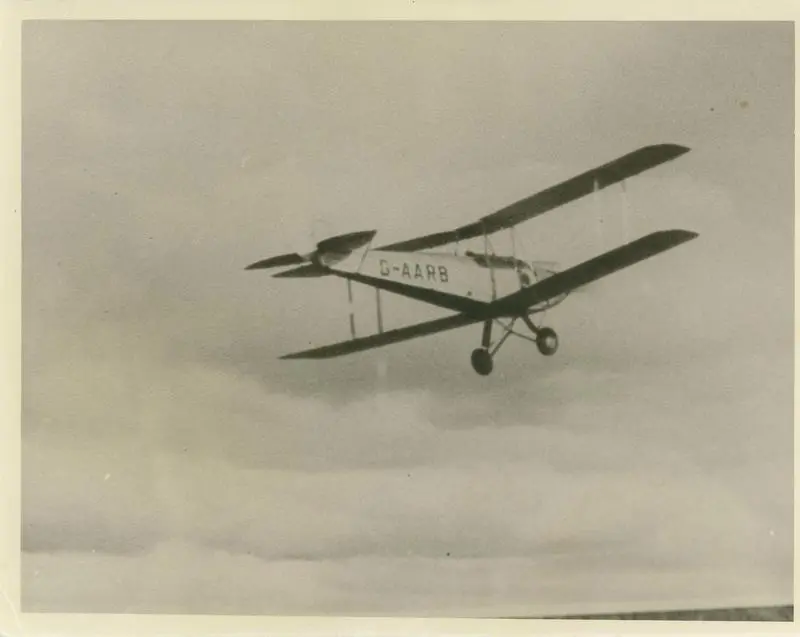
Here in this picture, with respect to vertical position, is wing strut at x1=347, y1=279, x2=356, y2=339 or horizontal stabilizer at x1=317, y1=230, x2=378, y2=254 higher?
horizontal stabilizer at x1=317, y1=230, x2=378, y2=254

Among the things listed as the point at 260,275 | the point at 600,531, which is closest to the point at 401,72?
the point at 260,275

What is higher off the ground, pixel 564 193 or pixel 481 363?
pixel 564 193

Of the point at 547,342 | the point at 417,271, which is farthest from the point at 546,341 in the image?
the point at 417,271

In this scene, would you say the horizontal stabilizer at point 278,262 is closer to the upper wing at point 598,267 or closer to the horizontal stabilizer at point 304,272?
the horizontal stabilizer at point 304,272

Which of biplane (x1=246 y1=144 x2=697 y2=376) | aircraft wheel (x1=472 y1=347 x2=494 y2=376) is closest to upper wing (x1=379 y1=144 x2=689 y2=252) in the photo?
biplane (x1=246 y1=144 x2=697 y2=376)

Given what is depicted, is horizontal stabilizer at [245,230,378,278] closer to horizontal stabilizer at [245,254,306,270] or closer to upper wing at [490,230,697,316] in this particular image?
horizontal stabilizer at [245,254,306,270]

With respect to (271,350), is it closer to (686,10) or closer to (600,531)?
(600,531)

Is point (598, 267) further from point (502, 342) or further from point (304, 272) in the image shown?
point (304, 272)

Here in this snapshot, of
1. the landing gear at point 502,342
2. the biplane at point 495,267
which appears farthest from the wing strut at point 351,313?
the landing gear at point 502,342
